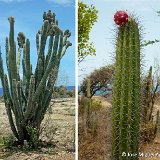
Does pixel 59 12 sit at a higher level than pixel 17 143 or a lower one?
higher

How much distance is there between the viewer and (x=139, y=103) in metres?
8.15

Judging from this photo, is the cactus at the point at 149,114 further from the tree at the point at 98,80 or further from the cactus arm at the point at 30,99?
the cactus arm at the point at 30,99

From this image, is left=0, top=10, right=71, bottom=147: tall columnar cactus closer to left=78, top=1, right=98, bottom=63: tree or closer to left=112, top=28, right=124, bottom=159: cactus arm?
left=78, top=1, right=98, bottom=63: tree

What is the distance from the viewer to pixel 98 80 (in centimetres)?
892

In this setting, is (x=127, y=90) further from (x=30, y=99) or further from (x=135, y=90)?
(x=30, y=99)

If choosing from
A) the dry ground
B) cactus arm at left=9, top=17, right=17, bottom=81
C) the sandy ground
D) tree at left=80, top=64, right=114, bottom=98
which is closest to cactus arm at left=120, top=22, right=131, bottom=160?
the dry ground

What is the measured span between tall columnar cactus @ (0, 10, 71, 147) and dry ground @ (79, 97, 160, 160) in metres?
0.69

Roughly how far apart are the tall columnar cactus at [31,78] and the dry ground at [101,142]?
69 centimetres

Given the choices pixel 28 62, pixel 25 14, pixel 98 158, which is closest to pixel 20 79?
pixel 28 62

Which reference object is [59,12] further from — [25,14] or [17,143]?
[17,143]

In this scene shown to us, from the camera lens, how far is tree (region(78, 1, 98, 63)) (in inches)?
334

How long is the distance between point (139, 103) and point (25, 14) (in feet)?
6.82

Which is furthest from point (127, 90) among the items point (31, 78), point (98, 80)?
point (31, 78)

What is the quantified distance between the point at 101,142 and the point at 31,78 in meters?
1.40
